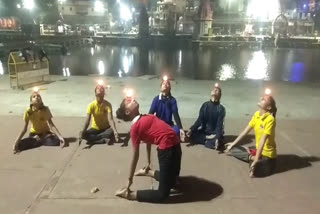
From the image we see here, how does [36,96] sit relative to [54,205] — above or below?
above

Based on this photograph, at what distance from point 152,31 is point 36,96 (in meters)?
74.8

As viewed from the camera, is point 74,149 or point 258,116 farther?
point 74,149

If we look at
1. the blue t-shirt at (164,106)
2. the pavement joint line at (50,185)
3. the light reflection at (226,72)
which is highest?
the blue t-shirt at (164,106)

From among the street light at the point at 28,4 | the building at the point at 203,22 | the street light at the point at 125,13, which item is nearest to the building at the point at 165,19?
the building at the point at 203,22

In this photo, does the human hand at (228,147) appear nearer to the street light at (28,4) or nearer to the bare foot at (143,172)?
the bare foot at (143,172)

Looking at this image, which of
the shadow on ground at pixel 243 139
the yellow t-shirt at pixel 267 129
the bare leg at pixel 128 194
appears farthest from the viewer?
the shadow on ground at pixel 243 139

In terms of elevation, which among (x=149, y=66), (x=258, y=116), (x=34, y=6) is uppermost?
(x=34, y=6)

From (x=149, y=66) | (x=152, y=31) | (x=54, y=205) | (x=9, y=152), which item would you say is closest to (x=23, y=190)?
(x=54, y=205)

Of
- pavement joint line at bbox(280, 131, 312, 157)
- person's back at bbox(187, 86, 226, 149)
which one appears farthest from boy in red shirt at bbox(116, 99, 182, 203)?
pavement joint line at bbox(280, 131, 312, 157)

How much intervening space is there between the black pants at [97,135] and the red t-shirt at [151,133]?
2.62 metres

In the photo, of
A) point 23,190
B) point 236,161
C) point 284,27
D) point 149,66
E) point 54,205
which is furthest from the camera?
point 284,27

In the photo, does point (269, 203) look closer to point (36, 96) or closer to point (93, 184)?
point (93, 184)

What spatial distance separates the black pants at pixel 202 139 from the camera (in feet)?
22.0

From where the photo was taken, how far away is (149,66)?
118ft
